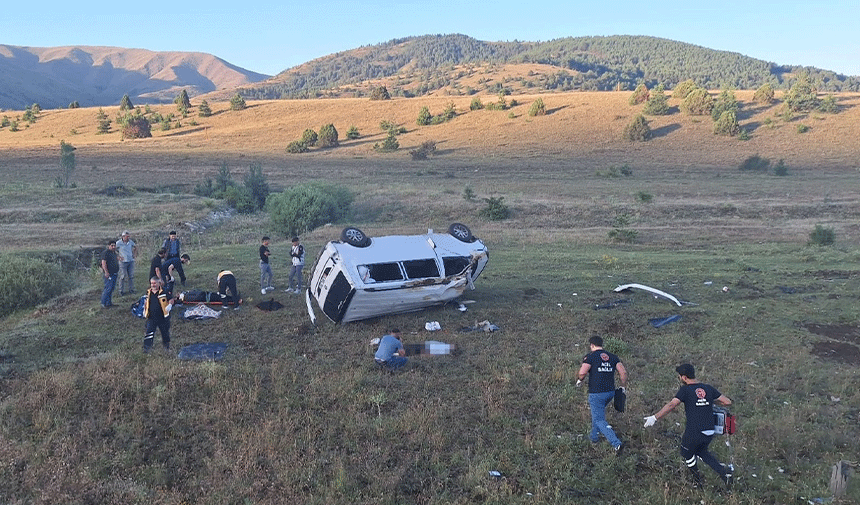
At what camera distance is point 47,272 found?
49.6ft

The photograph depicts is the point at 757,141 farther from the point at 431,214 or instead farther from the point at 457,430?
the point at 457,430

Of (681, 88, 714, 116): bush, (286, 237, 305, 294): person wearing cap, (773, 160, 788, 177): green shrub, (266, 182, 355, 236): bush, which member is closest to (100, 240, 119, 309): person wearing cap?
(286, 237, 305, 294): person wearing cap

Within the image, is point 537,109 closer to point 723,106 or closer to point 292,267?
point 723,106

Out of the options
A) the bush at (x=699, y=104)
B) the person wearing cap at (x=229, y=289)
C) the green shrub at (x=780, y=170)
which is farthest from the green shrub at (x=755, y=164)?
the person wearing cap at (x=229, y=289)

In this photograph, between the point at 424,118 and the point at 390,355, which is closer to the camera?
the point at 390,355

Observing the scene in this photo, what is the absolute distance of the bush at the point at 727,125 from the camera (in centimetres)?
6078

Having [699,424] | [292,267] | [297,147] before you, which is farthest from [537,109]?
[699,424]

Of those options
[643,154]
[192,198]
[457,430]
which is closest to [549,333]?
[457,430]

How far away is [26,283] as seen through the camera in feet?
47.2

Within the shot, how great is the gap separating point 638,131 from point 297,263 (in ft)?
183

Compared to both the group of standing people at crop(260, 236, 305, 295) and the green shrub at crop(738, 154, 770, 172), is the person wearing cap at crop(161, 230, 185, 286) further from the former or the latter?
the green shrub at crop(738, 154, 770, 172)

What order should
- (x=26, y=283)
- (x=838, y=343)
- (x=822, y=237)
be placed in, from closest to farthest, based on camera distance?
(x=838, y=343)
(x=26, y=283)
(x=822, y=237)

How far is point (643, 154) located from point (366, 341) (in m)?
51.9

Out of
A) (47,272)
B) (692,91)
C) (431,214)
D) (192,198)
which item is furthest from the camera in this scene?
(692,91)
